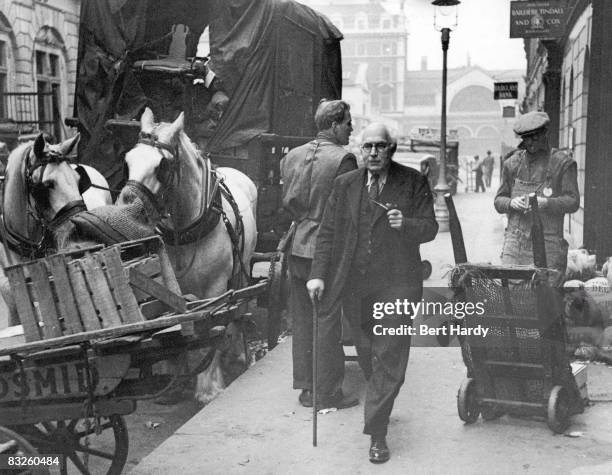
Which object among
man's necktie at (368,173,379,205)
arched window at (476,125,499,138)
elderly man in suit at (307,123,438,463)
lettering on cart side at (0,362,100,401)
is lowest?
lettering on cart side at (0,362,100,401)

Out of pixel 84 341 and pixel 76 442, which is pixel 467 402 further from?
pixel 84 341

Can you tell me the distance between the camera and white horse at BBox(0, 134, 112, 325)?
546cm

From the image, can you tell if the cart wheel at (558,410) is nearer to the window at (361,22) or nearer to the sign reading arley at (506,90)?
the sign reading arley at (506,90)

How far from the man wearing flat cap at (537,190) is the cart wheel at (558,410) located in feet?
4.00

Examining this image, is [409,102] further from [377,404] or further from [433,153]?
[377,404]

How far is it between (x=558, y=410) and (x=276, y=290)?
3.06m

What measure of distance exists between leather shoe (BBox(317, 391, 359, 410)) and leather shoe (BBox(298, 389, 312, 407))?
103 millimetres

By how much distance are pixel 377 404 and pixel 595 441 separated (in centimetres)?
143

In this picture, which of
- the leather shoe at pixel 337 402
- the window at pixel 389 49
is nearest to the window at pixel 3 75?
the window at pixel 389 49

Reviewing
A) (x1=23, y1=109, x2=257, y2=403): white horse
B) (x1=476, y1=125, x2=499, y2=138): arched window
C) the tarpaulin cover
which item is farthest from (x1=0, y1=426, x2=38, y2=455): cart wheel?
(x1=476, y1=125, x2=499, y2=138): arched window

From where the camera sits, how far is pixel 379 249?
4.57 meters

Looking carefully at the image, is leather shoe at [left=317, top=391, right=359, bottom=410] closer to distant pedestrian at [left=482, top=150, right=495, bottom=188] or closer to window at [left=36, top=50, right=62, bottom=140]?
window at [left=36, top=50, right=62, bottom=140]

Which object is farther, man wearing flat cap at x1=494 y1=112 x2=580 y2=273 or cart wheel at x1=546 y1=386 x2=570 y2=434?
man wearing flat cap at x1=494 y1=112 x2=580 y2=273

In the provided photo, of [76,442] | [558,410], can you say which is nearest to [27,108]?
[76,442]
